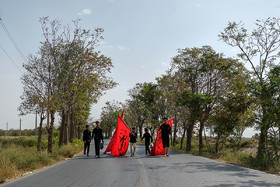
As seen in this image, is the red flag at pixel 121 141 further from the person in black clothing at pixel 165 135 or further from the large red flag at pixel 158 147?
the person in black clothing at pixel 165 135

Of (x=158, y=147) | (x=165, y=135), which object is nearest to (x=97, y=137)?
(x=158, y=147)

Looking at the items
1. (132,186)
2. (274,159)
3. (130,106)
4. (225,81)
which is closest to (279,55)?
(274,159)

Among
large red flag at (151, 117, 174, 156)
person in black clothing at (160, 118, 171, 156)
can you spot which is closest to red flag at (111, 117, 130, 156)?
large red flag at (151, 117, 174, 156)

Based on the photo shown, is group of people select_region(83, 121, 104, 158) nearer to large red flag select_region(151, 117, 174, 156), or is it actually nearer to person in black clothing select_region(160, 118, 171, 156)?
large red flag select_region(151, 117, 174, 156)

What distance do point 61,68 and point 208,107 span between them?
550 inches

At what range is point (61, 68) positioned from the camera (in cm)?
1872

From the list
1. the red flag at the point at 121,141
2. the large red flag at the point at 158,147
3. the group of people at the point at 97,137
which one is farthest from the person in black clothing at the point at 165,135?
the group of people at the point at 97,137

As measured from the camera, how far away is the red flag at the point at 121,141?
19.1 m

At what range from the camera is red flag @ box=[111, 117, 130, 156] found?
62.8 feet

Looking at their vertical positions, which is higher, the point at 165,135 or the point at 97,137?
the point at 165,135

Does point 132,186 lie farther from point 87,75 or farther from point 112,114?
point 112,114

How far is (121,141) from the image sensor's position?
19.4m

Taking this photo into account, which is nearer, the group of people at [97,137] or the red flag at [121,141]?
the group of people at [97,137]

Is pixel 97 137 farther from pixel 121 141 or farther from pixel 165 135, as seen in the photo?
pixel 165 135
